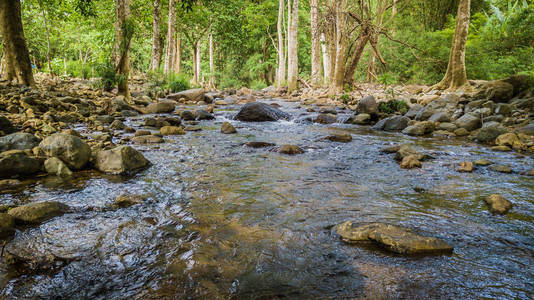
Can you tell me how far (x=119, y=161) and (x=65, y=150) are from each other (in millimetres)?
728

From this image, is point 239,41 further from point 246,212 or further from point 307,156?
point 246,212

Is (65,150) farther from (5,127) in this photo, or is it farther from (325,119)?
(325,119)

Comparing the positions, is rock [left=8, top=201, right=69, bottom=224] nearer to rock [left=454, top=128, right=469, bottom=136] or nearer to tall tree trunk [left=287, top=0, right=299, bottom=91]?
rock [left=454, top=128, right=469, bottom=136]

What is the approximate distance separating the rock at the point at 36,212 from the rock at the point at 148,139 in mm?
3366

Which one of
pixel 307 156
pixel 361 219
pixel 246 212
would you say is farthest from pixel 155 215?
pixel 307 156

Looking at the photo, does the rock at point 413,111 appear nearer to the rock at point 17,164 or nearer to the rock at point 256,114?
the rock at point 256,114

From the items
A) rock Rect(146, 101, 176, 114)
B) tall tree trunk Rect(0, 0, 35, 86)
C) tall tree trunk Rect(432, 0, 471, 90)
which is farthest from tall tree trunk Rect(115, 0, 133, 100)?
tall tree trunk Rect(432, 0, 471, 90)

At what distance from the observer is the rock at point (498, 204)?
3082 mm

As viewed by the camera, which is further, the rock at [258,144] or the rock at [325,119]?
the rock at [325,119]

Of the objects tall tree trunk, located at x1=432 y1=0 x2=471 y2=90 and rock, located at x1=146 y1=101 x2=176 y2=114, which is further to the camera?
rock, located at x1=146 y1=101 x2=176 y2=114

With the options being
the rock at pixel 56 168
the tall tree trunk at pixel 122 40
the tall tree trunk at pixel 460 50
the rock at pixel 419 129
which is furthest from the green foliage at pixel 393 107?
the rock at pixel 56 168

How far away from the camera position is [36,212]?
2.75 metres

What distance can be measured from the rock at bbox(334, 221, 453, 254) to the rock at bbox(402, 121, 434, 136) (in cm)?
573

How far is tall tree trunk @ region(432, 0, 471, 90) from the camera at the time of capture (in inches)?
412
